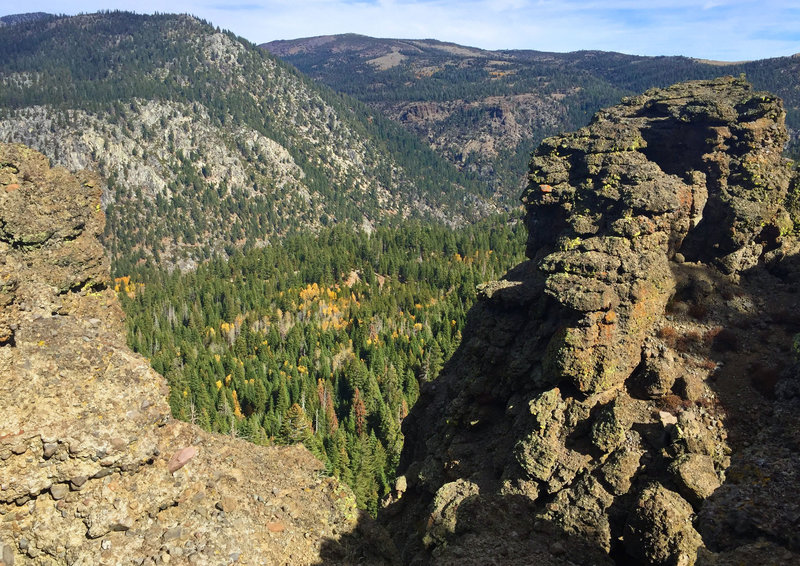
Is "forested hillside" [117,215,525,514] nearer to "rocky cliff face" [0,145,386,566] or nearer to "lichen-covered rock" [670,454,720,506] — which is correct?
"lichen-covered rock" [670,454,720,506]

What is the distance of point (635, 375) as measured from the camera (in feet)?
120

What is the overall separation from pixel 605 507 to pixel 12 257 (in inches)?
1241

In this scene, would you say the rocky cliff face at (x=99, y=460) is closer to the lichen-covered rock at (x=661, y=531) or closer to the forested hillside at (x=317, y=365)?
the lichen-covered rock at (x=661, y=531)

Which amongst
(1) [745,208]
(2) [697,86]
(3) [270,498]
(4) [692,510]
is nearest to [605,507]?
(4) [692,510]

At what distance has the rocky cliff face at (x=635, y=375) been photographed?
2748 centimetres

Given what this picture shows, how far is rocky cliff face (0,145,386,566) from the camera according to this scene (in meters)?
18.4

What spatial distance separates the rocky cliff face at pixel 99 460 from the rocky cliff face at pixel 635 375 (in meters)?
11.0

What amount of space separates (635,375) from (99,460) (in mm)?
31190

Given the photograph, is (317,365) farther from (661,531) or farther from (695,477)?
(661,531)

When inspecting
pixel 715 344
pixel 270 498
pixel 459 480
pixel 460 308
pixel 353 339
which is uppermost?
pixel 715 344

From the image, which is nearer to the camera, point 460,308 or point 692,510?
point 692,510

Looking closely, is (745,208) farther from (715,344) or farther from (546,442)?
(546,442)

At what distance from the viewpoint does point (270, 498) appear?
23.0 metres

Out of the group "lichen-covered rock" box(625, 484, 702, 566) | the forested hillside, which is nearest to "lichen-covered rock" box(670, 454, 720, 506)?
"lichen-covered rock" box(625, 484, 702, 566)
